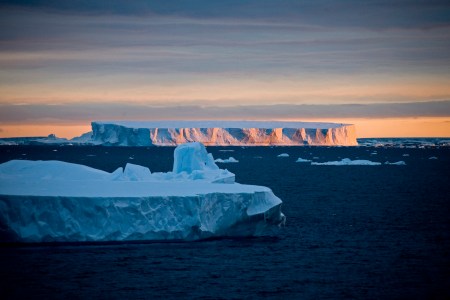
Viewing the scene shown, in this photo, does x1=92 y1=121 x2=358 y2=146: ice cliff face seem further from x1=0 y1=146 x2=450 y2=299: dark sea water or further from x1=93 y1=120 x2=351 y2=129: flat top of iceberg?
x1=0 y1=146 x2=450 y2=299: dark sea water

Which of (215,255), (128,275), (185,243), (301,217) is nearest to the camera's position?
(128,275)

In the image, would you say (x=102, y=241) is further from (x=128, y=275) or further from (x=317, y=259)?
(x=317, y=259)

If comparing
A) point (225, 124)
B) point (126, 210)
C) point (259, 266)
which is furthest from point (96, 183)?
point (225, 124)

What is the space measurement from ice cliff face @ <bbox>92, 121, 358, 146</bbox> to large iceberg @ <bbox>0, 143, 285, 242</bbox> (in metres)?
81.3

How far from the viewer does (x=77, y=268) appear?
16.0m

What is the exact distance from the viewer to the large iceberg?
17.9m

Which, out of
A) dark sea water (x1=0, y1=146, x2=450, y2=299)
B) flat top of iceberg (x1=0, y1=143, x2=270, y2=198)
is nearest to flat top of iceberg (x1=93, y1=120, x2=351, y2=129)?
flat top of iceberg (x1=0, y1=143, x2=270, y2=198)

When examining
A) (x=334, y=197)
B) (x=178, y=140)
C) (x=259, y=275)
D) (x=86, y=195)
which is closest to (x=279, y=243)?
(x=259, y=275)

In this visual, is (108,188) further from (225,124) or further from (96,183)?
(225,124)

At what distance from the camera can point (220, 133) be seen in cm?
10975

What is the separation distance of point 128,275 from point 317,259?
15.4ft

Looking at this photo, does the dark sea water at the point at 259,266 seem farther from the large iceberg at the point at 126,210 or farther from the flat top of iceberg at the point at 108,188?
the flat top of iceberg at the point at 108,188

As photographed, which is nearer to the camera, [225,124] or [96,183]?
[96,183]

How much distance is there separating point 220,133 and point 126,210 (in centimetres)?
9160
